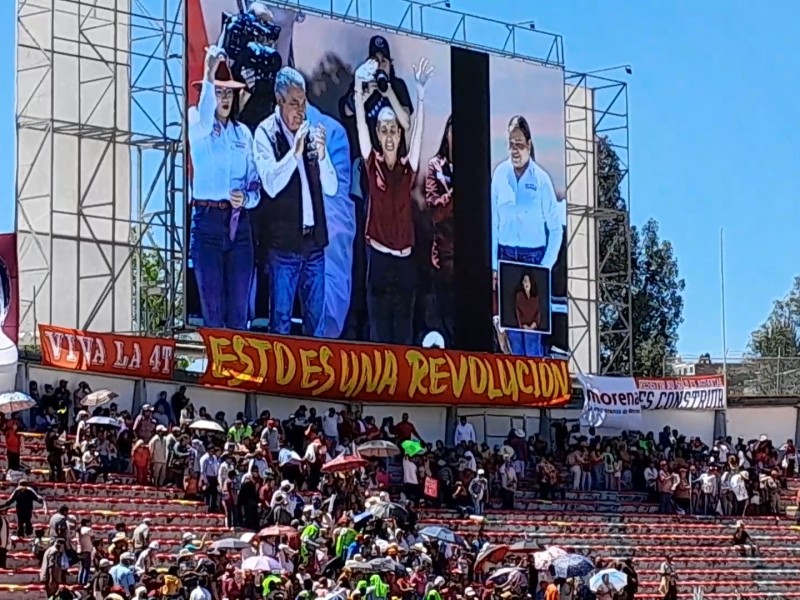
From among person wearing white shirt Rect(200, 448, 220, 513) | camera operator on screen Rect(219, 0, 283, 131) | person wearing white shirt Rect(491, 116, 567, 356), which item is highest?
camera operator on screen Rect(219, 0, 283, 131)

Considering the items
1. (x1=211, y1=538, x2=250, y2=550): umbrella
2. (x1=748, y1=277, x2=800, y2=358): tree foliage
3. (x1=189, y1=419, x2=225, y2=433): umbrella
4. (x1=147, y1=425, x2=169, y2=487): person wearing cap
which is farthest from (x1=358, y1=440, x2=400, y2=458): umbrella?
(x1=748, y1=277, x2=800, y2=358): tree foliage

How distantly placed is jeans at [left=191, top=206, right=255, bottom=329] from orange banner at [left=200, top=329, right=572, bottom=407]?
0.50 m

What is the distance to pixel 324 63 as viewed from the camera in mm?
35750

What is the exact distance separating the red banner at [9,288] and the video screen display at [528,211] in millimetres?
10291

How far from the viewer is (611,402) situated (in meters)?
39.8

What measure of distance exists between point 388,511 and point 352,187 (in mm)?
9352

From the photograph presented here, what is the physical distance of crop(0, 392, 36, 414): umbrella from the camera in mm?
28109

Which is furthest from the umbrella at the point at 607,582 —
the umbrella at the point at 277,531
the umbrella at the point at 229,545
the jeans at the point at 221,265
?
the jeans at the point at 221,265

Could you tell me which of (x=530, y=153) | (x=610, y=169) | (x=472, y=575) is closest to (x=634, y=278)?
(x=610, y=169)

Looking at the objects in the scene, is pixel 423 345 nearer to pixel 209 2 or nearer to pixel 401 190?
pixel 401 190

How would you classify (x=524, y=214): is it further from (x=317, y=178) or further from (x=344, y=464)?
(x=344, y=464)

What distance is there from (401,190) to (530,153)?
13.6 ft

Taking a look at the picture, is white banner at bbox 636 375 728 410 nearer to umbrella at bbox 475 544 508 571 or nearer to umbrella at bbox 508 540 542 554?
umbrella at bbox 508 540 542 554

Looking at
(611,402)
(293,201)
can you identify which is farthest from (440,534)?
(611,402)
